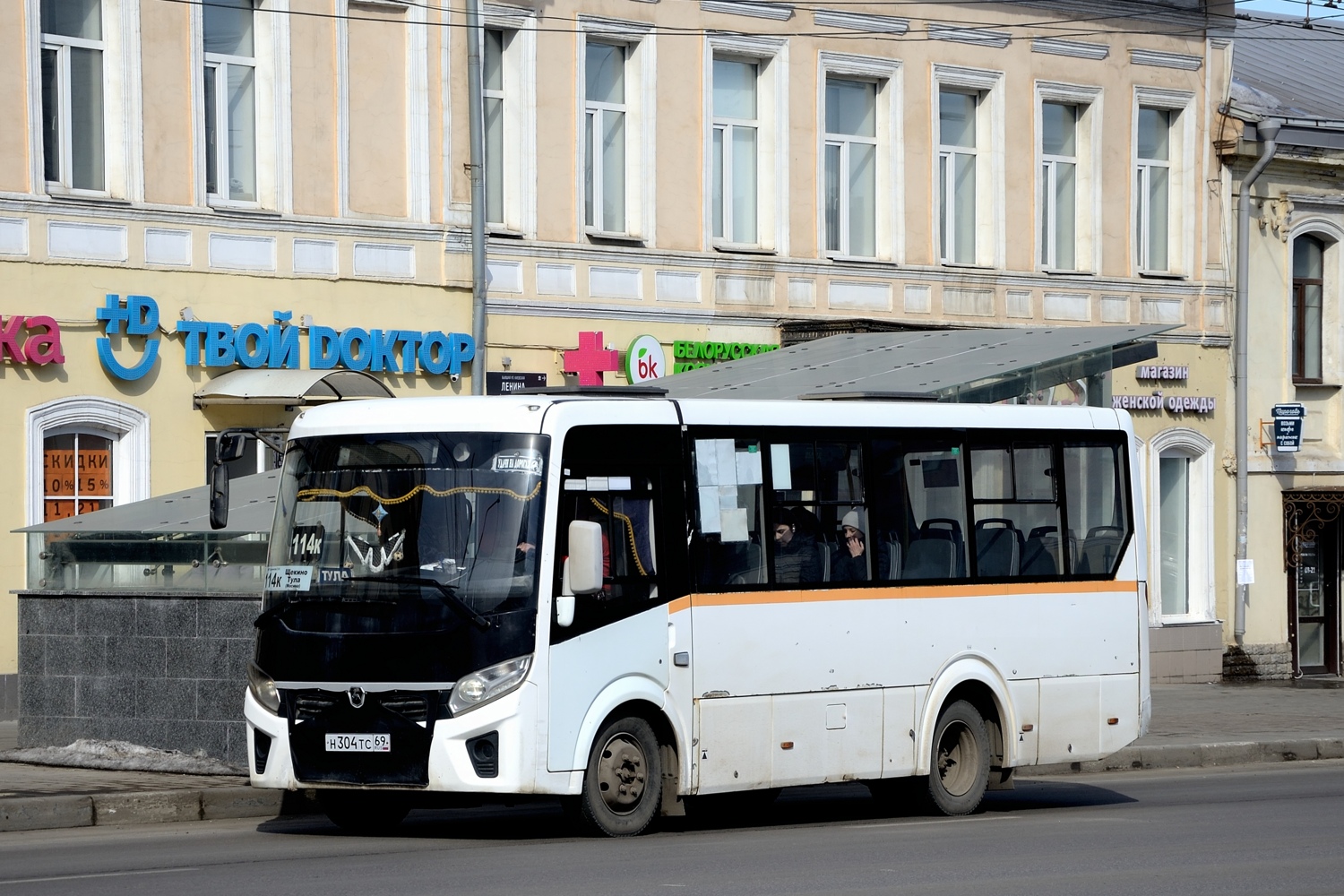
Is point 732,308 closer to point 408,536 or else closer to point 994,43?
point 994,43

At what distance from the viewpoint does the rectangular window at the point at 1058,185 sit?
30812 millimetres

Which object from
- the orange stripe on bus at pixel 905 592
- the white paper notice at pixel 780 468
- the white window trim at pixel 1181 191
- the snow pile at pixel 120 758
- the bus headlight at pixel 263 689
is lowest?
the snow pile at pixel 120 758

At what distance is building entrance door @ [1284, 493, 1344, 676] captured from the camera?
32.8 metres

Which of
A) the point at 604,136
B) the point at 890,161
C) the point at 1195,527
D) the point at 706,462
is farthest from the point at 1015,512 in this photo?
the point at 1195,527

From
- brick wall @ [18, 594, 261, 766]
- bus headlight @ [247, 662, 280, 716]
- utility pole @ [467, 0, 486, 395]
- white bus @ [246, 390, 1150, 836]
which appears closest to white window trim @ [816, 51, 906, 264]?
utility pole @ [467, 0, 486, 395]

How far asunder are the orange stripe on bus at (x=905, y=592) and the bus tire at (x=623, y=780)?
80cm

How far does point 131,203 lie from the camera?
22.1m

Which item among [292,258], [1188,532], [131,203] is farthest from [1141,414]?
[131,203]

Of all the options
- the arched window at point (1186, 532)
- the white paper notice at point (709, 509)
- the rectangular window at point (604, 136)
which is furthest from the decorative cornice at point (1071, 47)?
the white paper notice at point (709, 509)

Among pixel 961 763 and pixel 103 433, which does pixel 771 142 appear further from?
pixel 961 763

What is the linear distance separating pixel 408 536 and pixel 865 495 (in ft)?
10.8

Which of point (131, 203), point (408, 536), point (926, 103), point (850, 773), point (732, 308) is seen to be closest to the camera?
point (408, 536)

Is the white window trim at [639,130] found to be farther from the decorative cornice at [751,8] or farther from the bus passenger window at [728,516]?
the bus passenger window at [728,516]

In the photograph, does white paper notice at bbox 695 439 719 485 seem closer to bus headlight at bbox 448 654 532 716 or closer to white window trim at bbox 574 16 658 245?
bus headlight at bbox 448 654 532 716
